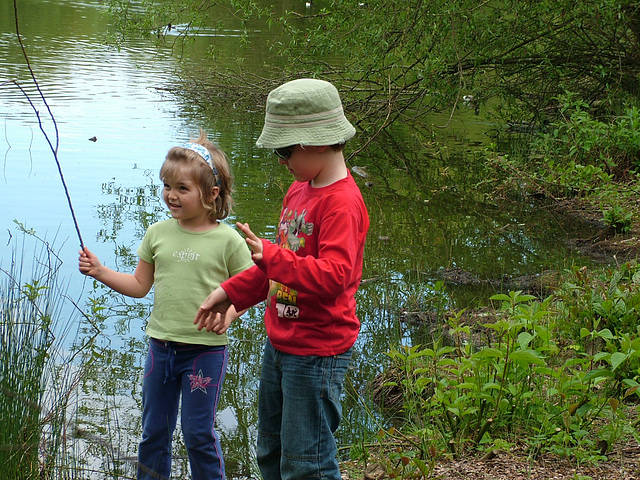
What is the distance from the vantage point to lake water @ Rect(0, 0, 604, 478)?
13.2 feet

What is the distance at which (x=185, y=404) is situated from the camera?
2.84 m

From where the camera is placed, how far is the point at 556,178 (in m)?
8.19

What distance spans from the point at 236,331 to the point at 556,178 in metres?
4.56

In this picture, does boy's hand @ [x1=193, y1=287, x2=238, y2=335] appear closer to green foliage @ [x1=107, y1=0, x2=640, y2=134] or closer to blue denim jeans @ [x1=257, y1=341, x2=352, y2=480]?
blue denim jeans @ [x1=257, y1=341, x2=352, y2=480]

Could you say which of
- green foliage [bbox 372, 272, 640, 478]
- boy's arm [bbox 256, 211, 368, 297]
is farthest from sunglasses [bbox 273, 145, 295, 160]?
green foliage [bbox 372, 272, 640, 478]

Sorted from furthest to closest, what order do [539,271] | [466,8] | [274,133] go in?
[466,8] < [539,271] < [274,133]

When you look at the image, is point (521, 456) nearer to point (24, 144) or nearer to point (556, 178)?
point (556, 178)

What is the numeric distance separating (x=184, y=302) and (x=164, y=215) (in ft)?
14.4

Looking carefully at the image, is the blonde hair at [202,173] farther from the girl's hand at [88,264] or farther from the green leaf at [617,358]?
the green leaf at [617,358]

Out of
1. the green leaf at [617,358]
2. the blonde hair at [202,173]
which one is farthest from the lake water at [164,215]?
the green leaf at [617,358]

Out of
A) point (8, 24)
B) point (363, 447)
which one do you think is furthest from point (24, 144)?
point (8, 24)

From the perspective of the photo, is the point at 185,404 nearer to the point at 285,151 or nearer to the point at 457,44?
the point at 285,151

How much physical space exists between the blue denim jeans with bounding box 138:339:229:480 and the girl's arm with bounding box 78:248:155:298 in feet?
0.73

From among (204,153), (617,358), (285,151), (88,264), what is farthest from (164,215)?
(617,358)
